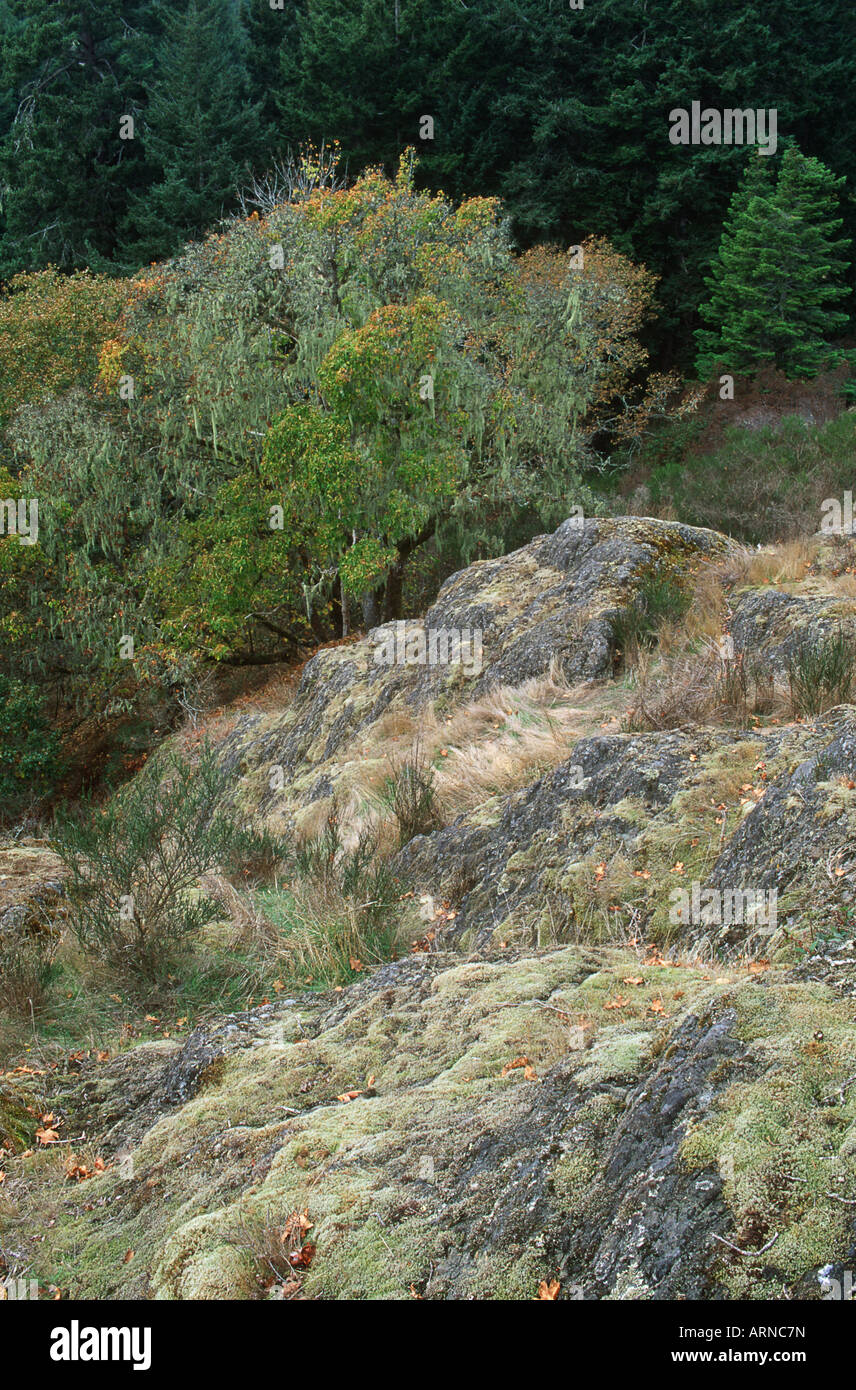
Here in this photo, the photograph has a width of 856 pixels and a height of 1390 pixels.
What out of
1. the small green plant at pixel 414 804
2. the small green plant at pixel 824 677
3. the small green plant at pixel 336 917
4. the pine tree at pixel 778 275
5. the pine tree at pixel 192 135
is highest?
the pine tree at pixel 192 135

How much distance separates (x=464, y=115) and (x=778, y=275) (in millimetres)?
10938

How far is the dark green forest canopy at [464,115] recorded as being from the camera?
97.3 feet

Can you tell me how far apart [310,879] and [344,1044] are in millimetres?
2462

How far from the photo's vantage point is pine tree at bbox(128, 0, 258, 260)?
99.7 ft

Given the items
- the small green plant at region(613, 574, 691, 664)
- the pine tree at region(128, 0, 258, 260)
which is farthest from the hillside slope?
the pine tree at region(128, 0, 258, 260)

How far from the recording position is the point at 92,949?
535 cm

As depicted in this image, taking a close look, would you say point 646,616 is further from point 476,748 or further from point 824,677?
point 824,677

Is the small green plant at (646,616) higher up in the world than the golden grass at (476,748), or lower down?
higher up

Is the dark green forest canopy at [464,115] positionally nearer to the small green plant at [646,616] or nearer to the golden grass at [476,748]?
the small green plant at [646,616]

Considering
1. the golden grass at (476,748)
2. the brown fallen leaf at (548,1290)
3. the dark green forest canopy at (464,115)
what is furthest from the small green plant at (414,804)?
the dark green forest canopy at (464,115)

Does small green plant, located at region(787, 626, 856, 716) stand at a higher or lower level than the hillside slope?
higher

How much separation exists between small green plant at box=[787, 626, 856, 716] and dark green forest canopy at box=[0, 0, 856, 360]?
26295 mm

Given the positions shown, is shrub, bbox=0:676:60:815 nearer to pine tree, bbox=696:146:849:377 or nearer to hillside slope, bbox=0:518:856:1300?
hillside slope, bbox=0:518:856:1300

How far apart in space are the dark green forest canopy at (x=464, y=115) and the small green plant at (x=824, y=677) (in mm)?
26295
